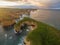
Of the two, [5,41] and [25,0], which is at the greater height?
[25,0]

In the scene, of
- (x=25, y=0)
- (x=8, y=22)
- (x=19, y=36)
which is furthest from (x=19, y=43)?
(x=25, y=0)

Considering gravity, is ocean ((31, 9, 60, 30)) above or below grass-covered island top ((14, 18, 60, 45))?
above

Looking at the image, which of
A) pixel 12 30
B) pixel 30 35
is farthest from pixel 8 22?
pixel 30 35

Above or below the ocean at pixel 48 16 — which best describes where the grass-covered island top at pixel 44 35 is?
below

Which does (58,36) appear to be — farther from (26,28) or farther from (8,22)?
(8,22)

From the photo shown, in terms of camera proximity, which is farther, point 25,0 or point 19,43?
point 25,0

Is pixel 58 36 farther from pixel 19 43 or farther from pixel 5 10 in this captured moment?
pixel 5 10

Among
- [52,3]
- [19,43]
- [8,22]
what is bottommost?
[19,43]
